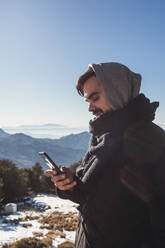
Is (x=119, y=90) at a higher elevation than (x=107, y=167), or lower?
higher

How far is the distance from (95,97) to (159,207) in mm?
1087

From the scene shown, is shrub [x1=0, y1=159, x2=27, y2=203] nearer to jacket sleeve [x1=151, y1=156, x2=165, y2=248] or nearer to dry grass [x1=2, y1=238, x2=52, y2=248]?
dry grass [x1=2, y1=238, x2=52, y2=248]

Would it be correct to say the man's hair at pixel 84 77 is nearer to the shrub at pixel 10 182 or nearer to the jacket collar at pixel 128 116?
the jacket collar at pixel 128 116

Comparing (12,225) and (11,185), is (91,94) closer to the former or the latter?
(12,225)

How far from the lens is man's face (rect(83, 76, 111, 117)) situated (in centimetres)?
169

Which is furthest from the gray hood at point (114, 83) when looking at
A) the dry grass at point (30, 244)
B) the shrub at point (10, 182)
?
the shrub at point (10, 182)

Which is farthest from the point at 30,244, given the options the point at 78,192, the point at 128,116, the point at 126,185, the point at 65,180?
the point at 128,116

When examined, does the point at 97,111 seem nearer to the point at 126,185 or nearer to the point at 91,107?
the point at 91,107

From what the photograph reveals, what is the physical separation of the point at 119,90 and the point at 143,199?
3.06 feet

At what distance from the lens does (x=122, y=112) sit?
1448 mm

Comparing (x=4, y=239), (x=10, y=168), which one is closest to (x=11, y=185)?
(x=10, y=168)

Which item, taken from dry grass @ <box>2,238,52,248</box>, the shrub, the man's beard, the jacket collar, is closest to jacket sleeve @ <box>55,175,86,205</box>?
the jacket collar

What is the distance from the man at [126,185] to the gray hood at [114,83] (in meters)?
0.13

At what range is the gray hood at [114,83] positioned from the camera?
1.58 meters
